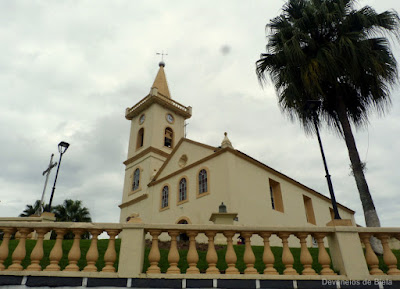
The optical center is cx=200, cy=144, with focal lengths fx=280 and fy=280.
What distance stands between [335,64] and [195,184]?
40.8ft

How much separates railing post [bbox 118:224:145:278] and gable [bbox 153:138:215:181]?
1489 cm

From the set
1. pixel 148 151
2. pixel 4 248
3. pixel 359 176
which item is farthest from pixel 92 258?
pixel 148 151

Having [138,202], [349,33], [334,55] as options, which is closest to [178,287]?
[334,55]

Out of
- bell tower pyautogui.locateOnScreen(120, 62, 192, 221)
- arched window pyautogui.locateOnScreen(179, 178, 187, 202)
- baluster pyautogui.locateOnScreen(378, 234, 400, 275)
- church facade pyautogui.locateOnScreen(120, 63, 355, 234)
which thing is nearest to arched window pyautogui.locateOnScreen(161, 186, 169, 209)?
church facade pyautogui.locateOnScreen(120, 63, 355, 234)

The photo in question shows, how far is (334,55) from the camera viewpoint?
10.1 m

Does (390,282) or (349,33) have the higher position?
(349,33)

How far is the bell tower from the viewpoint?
26047 mm

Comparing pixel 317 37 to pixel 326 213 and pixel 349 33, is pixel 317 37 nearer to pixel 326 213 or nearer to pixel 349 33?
pixel 349 33

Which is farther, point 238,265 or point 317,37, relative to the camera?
point 317,37

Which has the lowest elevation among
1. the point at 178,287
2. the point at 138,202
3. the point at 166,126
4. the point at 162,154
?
the point at 178,287

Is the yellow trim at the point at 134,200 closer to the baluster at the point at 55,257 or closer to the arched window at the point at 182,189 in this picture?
the arched window at the point at 182,189

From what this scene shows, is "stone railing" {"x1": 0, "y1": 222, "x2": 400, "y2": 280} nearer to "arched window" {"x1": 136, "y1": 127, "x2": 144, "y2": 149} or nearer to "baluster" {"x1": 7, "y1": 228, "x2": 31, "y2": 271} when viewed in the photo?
"baluster" {"x1": 7, "y1": 228, "x2": 31, "y2": 271}

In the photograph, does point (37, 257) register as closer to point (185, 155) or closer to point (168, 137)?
point (185, 155)

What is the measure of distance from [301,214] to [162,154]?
13.4m
